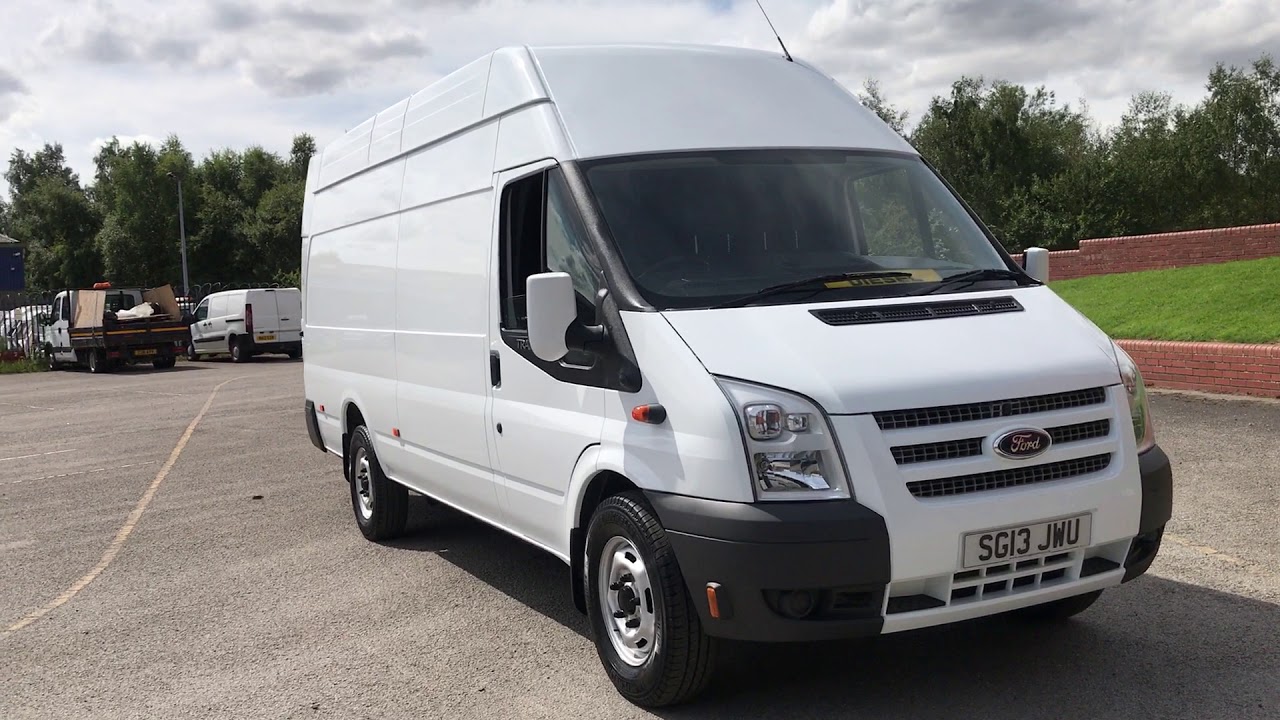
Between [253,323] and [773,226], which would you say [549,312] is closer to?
[773,226]

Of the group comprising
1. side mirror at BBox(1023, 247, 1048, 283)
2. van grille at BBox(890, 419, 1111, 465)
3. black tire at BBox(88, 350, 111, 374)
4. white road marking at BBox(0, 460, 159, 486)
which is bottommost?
black tire at BBox(88, 350, 111, 374)

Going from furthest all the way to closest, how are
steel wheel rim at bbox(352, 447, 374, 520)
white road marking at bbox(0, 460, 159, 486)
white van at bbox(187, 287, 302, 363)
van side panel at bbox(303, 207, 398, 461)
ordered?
white van at bbox(187, 287, 302, 363)
white road marking at bbox(0, 460, 159, 486)
steel wheel rim at bbox(352, 447, 374, 520)
van side panel at bbox(303, 207, 398, 461)

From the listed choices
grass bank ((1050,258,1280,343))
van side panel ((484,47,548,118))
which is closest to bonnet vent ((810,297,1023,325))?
van side panel ((484,47,548,118))

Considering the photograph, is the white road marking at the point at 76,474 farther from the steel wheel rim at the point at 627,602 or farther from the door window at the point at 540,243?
the steel wheel rim at the point at 627,602

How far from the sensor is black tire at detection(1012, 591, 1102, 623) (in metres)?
5.06

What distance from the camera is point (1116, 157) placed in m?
56.2

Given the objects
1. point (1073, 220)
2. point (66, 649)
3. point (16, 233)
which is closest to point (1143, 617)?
point (66, 649)

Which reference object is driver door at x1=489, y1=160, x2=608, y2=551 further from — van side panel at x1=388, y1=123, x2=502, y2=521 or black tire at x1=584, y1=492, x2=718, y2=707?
black tire at x1=584, y1=492, x2=718, y2=707

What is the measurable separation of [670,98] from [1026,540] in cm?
251

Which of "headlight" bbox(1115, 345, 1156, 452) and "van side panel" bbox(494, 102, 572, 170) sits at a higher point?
"van side panel" bbox(494, 102, 572, 170)

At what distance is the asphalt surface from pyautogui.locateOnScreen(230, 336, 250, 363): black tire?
21163 mm

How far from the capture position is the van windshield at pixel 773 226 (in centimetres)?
464

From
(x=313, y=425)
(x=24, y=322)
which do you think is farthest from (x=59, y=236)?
(x=313, y=425)

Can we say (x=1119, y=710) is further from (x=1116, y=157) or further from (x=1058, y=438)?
(x=1116, y=157)
